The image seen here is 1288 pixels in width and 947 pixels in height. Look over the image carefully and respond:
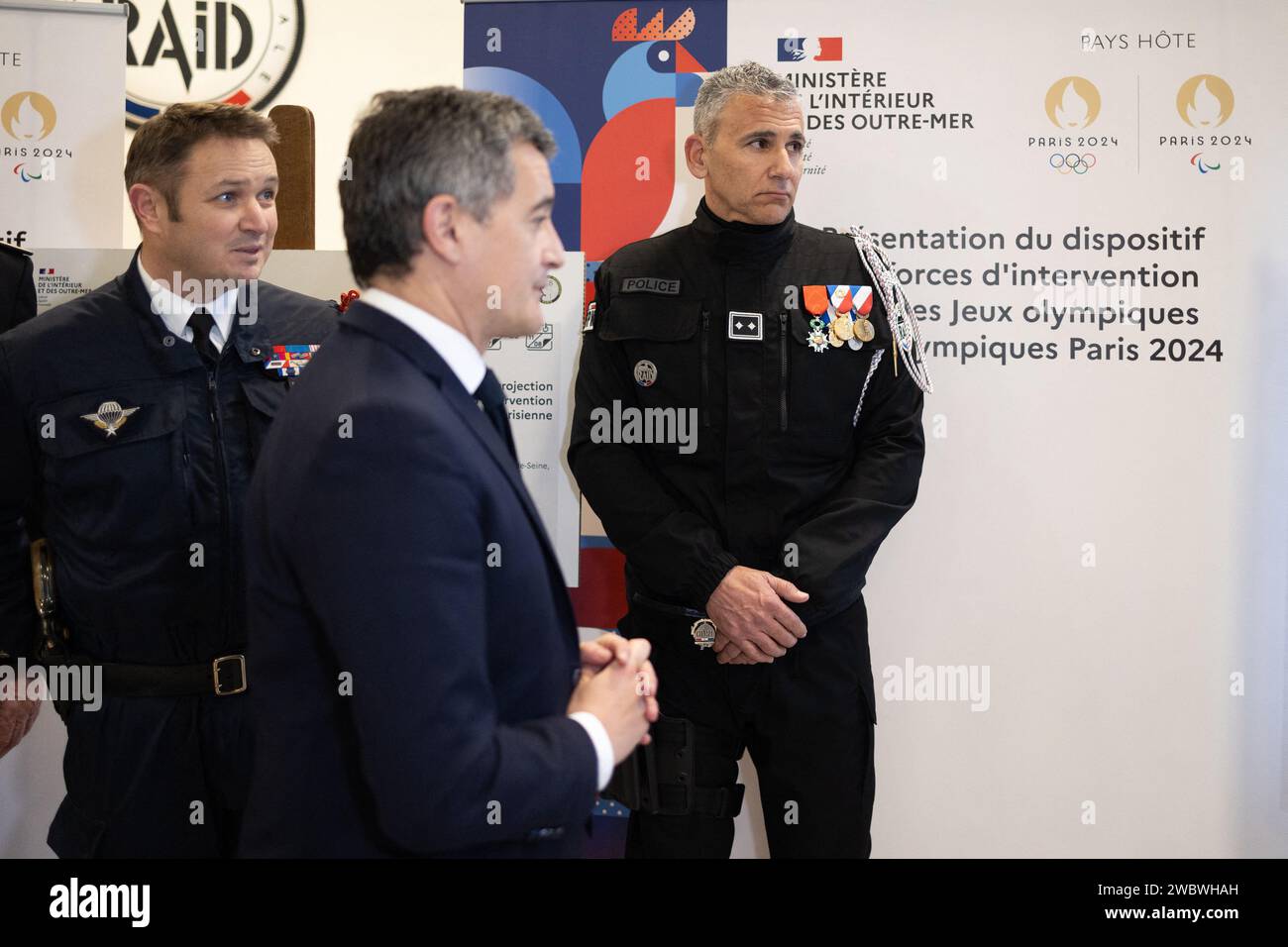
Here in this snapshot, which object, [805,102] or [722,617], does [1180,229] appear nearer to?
[805,102]

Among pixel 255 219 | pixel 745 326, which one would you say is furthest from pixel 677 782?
pixel 255 219

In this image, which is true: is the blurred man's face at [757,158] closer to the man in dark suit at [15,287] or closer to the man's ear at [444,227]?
the man's ear at [444,227]

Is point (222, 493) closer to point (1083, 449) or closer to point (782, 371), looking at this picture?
point (782, 371)

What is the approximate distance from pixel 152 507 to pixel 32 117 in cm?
145

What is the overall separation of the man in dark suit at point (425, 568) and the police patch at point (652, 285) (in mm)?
1200

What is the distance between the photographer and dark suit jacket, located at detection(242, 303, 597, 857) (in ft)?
3.60

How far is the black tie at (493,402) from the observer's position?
1.36 metres

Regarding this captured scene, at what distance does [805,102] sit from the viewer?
9.43 feet

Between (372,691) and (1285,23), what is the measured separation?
9.11ft

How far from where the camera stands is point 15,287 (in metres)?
2.49

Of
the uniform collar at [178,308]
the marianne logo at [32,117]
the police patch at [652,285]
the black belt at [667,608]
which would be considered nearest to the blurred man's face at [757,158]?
the police patch at [652,285]

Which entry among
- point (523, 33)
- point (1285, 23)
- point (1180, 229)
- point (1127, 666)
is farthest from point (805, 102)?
point (1127, 666)

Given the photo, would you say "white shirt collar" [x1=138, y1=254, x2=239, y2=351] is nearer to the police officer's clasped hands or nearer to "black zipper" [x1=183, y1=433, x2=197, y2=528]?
"black zipper" [x1=183, y1=433, x2=197, y2=528]

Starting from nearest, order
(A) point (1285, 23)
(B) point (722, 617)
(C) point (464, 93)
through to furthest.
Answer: (C) point (464, 93) < (B) point (722, 617) < (A) point (1285, 23)
